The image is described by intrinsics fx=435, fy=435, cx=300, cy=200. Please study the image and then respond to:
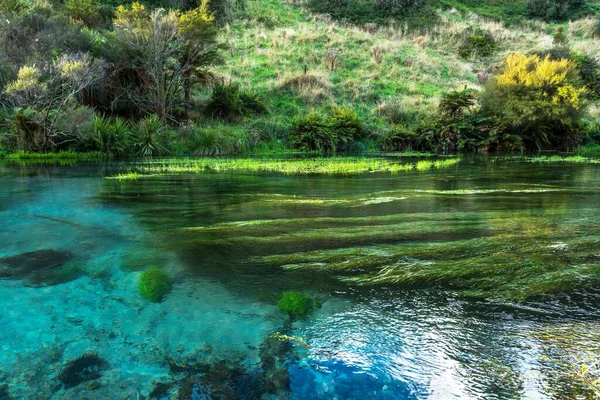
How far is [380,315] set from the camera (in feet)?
8.52

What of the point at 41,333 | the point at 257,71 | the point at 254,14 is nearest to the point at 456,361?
the point at 41,333

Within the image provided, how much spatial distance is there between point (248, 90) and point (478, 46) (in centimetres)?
2019

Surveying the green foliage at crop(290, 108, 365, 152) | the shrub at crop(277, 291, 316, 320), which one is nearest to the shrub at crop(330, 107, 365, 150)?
the green foliage at crop(290, 108, 365, 152)

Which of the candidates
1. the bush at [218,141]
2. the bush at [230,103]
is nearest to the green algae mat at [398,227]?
the bush at [218,141]

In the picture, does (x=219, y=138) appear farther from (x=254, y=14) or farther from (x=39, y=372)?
(x=254, y=14)

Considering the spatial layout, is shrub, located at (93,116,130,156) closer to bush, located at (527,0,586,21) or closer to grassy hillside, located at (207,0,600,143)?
grassy hillside, located at (207,0,600,143)

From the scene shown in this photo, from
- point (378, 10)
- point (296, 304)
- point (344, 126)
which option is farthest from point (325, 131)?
point (378, 10)

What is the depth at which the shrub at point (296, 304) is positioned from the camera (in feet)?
8.70

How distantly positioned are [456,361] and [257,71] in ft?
83.7

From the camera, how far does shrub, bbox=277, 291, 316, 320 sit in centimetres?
265

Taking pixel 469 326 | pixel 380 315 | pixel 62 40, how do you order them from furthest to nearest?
pixel 62 40, pixel 380 315, pixel 469 326

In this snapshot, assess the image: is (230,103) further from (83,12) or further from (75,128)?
(83,12)

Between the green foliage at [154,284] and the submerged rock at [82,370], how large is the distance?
0.71 meters

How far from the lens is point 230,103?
20.7m
